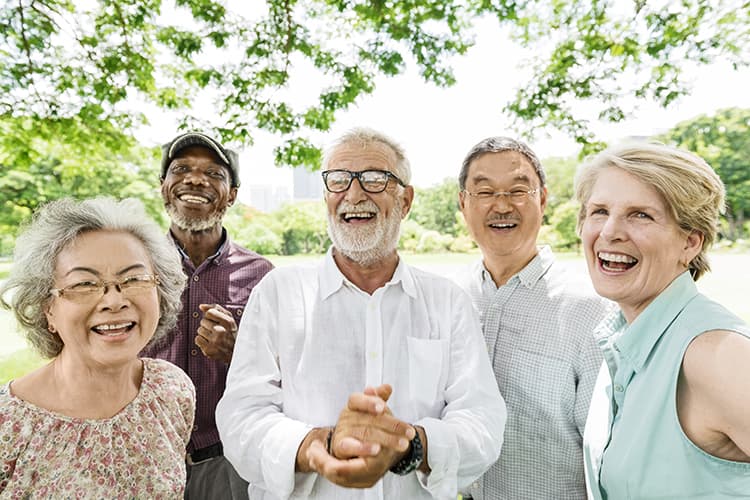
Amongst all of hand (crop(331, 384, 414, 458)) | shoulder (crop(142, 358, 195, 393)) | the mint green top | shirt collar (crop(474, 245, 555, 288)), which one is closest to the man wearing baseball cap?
shoulder (crop(142, 358, 195, 393))

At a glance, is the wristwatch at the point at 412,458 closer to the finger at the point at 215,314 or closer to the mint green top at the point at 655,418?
the mint green top at the point at 655,418

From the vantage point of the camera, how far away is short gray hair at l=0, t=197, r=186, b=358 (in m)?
1.82

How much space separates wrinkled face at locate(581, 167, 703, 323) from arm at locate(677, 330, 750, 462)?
306mm

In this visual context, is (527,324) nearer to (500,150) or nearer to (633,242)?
(633,242)

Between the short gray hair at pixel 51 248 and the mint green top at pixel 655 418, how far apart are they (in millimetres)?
1800

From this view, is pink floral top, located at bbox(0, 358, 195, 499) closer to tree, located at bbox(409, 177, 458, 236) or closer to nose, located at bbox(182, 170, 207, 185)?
nose, located at bbox(182, 170, 207, 185)

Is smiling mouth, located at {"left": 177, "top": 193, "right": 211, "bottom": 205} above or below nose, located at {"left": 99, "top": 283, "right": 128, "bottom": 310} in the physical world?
above

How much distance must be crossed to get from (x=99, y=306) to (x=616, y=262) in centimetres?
190

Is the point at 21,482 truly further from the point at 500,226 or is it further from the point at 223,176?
the point at 500,226

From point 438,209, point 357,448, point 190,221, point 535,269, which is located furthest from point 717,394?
point 438,209

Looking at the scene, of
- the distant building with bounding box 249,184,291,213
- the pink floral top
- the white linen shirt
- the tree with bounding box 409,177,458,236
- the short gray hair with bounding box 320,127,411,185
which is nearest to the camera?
the pink floral top

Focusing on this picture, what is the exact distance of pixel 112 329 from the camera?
1.84 metres

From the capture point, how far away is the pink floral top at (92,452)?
5.50 ft

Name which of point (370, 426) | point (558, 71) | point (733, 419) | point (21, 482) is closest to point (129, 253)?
point (21, 482)
